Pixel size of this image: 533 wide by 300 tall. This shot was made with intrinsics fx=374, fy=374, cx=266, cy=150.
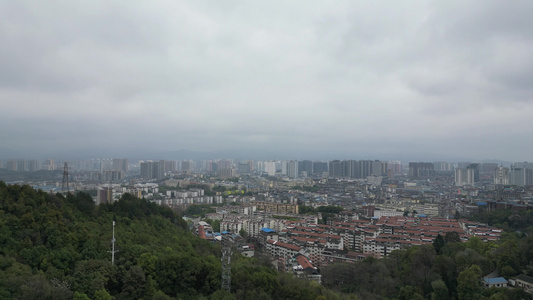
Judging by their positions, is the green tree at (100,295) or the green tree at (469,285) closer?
the green tree at (100,295)

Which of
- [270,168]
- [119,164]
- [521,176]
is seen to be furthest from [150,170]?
[521,176]

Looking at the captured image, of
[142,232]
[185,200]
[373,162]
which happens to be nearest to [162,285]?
[142,232]

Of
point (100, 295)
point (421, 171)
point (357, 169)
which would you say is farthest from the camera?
point (421, 171)

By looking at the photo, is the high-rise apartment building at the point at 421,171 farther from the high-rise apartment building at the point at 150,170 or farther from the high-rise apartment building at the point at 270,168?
the high-rise apartment building at the point at 150,170

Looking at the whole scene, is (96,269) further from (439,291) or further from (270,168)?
(270,168)

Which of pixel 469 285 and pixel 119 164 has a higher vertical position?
pixel 119 164

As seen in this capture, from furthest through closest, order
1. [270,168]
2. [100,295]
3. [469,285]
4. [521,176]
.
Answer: [270,168] < [521,176] < [469,285] < [100,295]

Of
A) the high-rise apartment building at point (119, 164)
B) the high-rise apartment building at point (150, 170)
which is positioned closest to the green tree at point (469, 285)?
the high-rise apartment building at point (150, 170)

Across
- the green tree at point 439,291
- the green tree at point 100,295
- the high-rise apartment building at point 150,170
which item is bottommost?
the green tree at point 439,291

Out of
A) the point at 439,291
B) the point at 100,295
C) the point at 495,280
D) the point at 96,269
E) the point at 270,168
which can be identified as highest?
the point at 270,168

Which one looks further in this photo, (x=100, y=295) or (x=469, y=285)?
(x=469, y=285)
